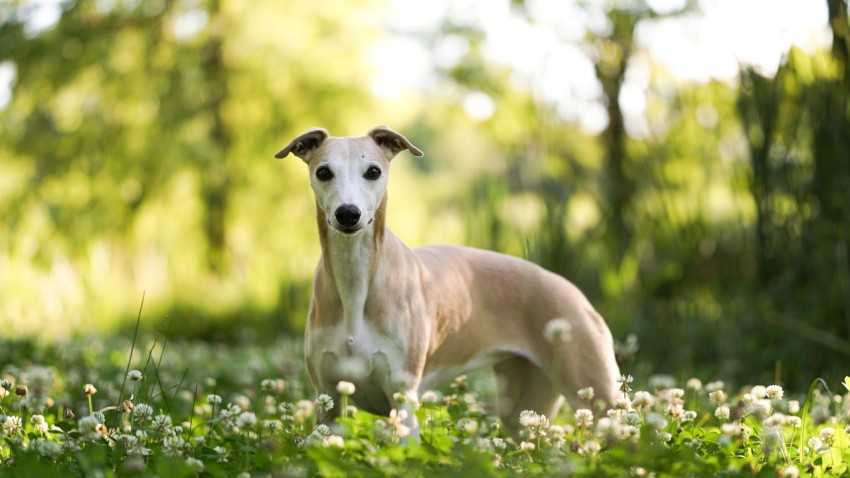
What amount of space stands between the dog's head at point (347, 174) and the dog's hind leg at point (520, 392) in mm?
1253

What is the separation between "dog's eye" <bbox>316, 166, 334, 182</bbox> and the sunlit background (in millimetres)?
1515

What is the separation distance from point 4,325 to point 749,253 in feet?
22.9

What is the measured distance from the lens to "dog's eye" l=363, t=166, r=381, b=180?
12.0ft

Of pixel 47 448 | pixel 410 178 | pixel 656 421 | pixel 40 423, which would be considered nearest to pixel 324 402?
pixel 47 448

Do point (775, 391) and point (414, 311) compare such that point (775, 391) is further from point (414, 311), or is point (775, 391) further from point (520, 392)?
point (520, 392)

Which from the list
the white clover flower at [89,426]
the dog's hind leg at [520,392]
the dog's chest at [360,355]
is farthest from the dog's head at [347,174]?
the dog's hind leg at [520,392]

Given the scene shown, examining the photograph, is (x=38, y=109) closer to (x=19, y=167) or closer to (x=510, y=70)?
(x=19, y=167)

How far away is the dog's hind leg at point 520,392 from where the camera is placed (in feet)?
14.7

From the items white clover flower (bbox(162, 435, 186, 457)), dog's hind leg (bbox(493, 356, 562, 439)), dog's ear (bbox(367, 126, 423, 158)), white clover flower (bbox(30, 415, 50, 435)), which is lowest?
dog's hind leg (bbox(493, 356, 562, 439))

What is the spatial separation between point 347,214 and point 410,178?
13.0 metres

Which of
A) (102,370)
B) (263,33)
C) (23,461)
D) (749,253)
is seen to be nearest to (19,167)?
(263,33)

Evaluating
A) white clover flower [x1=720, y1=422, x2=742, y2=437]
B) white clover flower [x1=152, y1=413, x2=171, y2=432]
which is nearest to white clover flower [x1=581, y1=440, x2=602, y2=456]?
white clover flower [x1=720, y1=422, x2=742, y2=437]

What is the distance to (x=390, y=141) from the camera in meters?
4.07

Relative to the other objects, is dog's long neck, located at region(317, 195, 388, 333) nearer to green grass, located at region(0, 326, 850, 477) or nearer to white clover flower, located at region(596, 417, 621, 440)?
green grass, located at region(0, 326, 850, 477)
